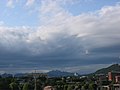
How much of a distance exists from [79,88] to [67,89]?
875 cm

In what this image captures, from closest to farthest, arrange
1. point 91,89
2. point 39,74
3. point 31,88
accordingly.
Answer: point 39,74 < point 91,89 < point 31,88

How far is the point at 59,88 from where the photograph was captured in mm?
171000

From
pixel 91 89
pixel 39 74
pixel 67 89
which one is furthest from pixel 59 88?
pixel 39 74

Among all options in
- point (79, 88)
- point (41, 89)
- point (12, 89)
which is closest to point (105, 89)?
point (79, 88)

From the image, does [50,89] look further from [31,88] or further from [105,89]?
[105,89]

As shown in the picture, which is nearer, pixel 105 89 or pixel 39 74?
pixel 39 74

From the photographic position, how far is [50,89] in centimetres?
14775

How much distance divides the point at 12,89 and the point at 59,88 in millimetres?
22451

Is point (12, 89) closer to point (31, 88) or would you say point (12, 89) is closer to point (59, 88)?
point (31, 88)

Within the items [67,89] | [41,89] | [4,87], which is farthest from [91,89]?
[4,87]

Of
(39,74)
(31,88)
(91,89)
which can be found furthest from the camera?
(31,88)

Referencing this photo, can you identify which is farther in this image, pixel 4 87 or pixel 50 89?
pixel 4 87

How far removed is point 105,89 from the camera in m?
172

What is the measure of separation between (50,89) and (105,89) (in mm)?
35229
